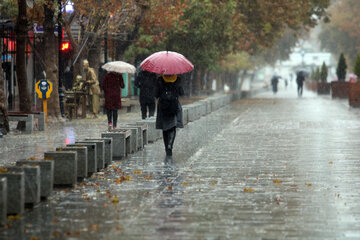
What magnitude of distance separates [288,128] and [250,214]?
14.4 m

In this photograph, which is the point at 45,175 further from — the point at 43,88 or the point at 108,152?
the point at 43,88

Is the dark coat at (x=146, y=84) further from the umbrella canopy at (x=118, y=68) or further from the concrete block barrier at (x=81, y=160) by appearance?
the concrete block barrier at (x=81, y=160)

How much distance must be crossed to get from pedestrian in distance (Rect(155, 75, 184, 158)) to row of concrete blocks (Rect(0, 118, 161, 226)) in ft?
2.19

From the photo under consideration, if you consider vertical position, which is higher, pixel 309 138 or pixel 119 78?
pixel 119 78

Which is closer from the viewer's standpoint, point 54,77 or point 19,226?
point 19,226

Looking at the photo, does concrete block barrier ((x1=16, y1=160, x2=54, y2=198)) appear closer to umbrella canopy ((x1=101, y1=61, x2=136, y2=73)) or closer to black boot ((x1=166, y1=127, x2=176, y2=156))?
black boot ((x1=166, y1=127, x2=176, y2=156))

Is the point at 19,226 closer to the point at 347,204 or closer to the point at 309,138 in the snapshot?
the point at 347,204

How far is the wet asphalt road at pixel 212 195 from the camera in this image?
25.6 feet

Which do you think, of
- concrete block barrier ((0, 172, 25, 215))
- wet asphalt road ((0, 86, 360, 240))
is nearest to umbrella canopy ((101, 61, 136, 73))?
wet asphalt road ((0, 86, 360, 240))

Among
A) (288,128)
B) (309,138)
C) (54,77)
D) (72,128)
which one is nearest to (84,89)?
(54,77)

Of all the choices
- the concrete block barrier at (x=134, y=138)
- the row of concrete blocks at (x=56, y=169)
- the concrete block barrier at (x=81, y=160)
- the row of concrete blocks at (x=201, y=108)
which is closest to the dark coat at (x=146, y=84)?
the row of concrete blocks at (x=201, y=108)

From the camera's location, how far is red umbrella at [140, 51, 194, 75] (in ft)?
49.0

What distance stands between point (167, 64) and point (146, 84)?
8.04 m

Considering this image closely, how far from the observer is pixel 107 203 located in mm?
9414
